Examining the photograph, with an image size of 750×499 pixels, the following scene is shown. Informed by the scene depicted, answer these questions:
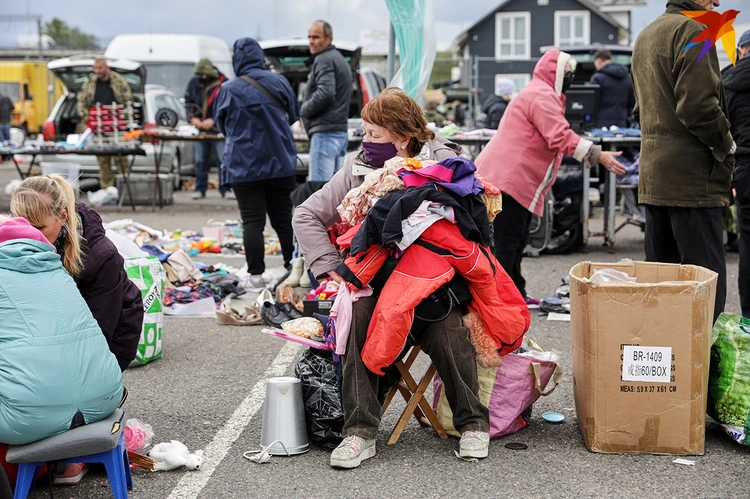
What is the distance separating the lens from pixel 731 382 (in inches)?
155

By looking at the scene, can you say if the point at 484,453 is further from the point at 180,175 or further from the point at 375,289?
the point at 180,175

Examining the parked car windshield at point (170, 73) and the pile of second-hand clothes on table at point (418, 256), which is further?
the parked car windshield at point (170, 73)

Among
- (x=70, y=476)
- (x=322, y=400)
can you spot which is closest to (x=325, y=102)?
(x=322, y=400)

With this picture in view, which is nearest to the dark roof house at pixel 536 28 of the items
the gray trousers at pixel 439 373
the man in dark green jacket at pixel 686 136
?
the man in dark green jacket at pixel 686 136

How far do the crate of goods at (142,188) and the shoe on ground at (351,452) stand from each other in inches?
411

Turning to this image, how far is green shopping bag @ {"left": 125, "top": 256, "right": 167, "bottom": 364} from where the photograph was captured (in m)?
5.54

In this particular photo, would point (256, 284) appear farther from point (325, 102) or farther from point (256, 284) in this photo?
point (325, 102)

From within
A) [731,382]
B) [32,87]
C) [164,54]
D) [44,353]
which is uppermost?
[164,54]

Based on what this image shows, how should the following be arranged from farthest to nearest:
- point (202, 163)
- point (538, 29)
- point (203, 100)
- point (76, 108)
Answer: point (538, 29) → point (76, 108) → point (202, 163) → point (203, 100)

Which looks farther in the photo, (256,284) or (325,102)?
(325,102)

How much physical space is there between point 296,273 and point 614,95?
6.77m

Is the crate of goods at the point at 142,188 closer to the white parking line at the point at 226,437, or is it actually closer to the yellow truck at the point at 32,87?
the white parking line at the point at 226,437

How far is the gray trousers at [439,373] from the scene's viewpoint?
154 inches

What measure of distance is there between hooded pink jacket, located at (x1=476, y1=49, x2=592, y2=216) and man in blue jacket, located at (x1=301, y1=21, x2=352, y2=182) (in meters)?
2.47
